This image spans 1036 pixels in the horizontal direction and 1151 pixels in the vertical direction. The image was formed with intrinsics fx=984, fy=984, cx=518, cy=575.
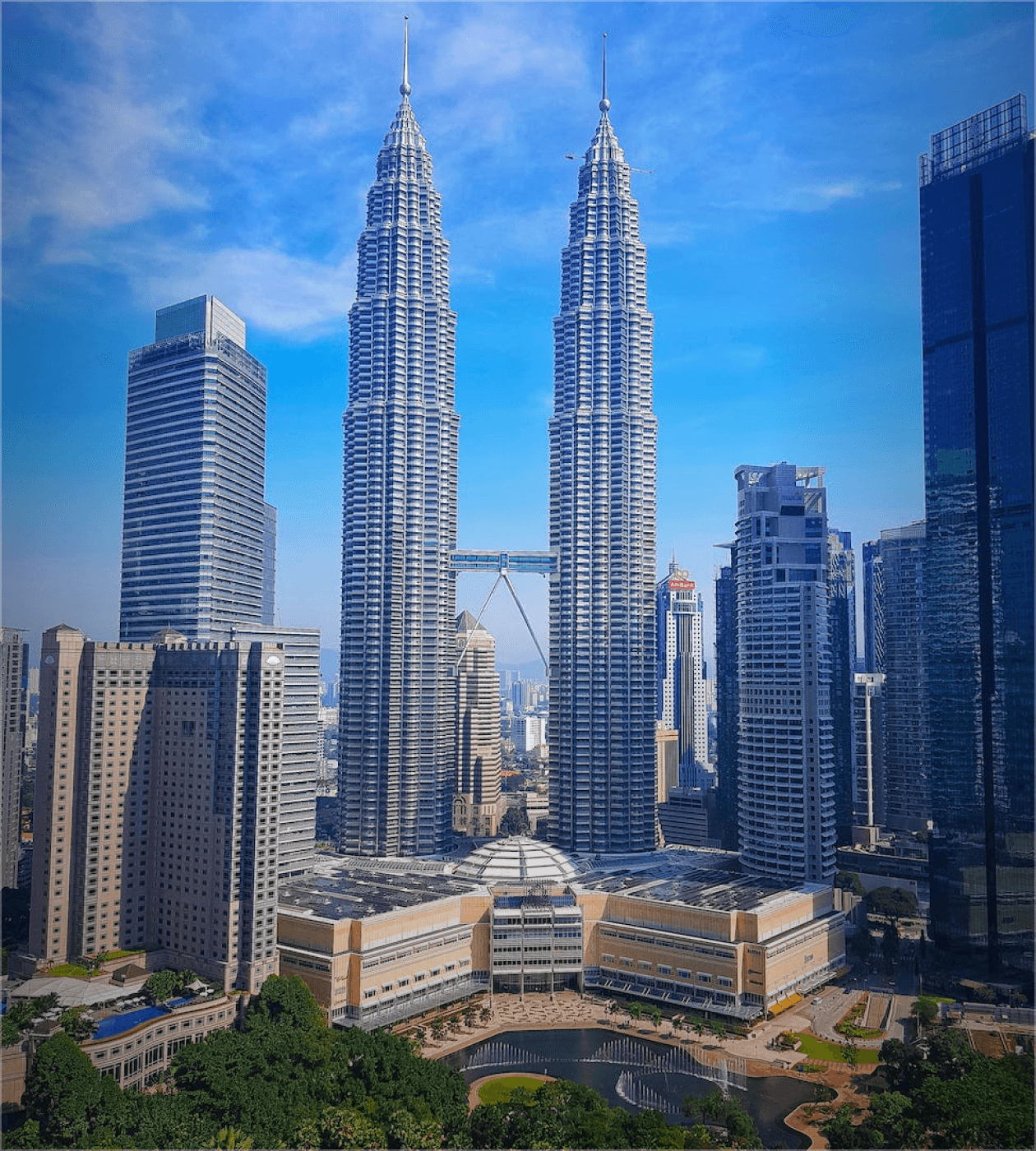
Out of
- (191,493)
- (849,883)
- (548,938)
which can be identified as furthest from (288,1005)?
(849,883)

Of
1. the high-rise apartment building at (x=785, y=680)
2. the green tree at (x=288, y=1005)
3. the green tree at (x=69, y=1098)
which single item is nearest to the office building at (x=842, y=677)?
the high-rise apartment building at (x=785, y=680)

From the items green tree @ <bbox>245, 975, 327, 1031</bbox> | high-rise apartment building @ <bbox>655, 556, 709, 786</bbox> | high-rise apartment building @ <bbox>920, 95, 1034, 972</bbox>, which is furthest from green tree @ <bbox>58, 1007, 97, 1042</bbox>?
high-rise apartment building @ <bbox>655, 556, 709, 786</bbox>

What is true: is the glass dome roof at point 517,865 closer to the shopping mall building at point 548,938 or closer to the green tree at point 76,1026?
the shopping mall building at point 548,938

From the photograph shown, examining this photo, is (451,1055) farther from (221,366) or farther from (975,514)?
(221,366)

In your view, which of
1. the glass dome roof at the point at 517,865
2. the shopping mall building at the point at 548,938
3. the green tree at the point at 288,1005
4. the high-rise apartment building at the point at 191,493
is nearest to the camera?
the green tree at the point at 288,1005

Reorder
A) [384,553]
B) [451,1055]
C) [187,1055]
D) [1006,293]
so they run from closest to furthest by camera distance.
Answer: [187,1055] < [451,1055] < [1006,293] < [384,553]

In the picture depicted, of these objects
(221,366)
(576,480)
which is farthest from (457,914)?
(221,366)

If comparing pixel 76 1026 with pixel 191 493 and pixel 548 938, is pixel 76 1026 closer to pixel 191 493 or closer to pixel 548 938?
pixel 548 938
